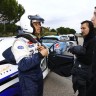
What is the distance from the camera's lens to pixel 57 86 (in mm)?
8250

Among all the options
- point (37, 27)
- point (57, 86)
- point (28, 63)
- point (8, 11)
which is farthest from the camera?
point (8, 11)

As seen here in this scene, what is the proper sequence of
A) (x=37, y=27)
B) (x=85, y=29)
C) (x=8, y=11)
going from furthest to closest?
(x=8, y=11) → (x=85, y=29) → (x=37, y=27)

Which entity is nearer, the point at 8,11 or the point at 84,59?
the point at 84,59

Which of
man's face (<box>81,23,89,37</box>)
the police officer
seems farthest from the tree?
the police officer

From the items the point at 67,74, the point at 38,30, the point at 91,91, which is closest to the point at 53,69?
the point at 67,74

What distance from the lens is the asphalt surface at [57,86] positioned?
24.1 ft

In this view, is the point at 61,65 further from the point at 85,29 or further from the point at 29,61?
the point at 29,61

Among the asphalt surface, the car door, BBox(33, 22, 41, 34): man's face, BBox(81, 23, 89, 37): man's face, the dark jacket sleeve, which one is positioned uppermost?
BBox(33, 22, 41, 34): man's face

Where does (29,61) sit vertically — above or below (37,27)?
below

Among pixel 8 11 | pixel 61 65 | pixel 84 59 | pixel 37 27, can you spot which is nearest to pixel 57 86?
pixel 61 65

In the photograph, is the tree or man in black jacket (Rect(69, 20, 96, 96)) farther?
the tree

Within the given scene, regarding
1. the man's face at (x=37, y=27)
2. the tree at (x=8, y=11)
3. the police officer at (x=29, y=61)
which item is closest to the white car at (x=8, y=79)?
the police officer at (x=29, y=61)

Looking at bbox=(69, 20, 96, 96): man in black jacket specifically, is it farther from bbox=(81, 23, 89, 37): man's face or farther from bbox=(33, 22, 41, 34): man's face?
bbox=(33, 22, 41, 34): man's face

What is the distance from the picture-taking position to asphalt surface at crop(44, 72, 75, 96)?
24.1ft
